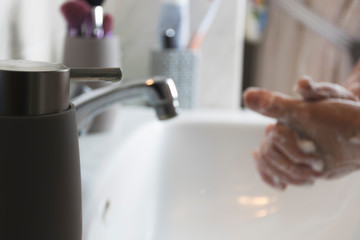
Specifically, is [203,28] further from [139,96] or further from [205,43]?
[139,96]

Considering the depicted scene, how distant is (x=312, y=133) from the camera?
486 millimetres

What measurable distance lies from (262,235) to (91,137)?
0.81 ft

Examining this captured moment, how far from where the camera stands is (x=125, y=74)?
0.96 m

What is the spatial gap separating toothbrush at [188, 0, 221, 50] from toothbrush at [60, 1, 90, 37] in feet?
1.07

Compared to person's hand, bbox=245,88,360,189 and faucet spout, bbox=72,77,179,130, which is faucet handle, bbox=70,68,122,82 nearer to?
faucet spout, bbox=72,77,179,130

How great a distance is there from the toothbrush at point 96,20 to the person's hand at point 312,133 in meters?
0.20

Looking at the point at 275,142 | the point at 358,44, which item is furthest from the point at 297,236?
the point at 358,44

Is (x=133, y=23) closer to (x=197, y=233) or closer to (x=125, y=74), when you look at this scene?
(x=125, y=74)

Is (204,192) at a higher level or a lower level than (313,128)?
lower

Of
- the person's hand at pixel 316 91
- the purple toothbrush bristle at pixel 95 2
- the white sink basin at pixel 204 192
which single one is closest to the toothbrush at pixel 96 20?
the purple toothbrush bristle at pixel 95 2

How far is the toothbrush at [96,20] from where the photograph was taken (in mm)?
559

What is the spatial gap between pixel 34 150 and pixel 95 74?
2.3 inches

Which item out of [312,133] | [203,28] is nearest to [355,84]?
[312,133]

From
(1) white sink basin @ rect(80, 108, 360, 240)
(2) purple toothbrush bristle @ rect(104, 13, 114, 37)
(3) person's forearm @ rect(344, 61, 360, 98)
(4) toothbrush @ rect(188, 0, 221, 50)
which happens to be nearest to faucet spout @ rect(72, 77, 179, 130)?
(1) white sink basin @ rect(80, 108, 360, 240)
